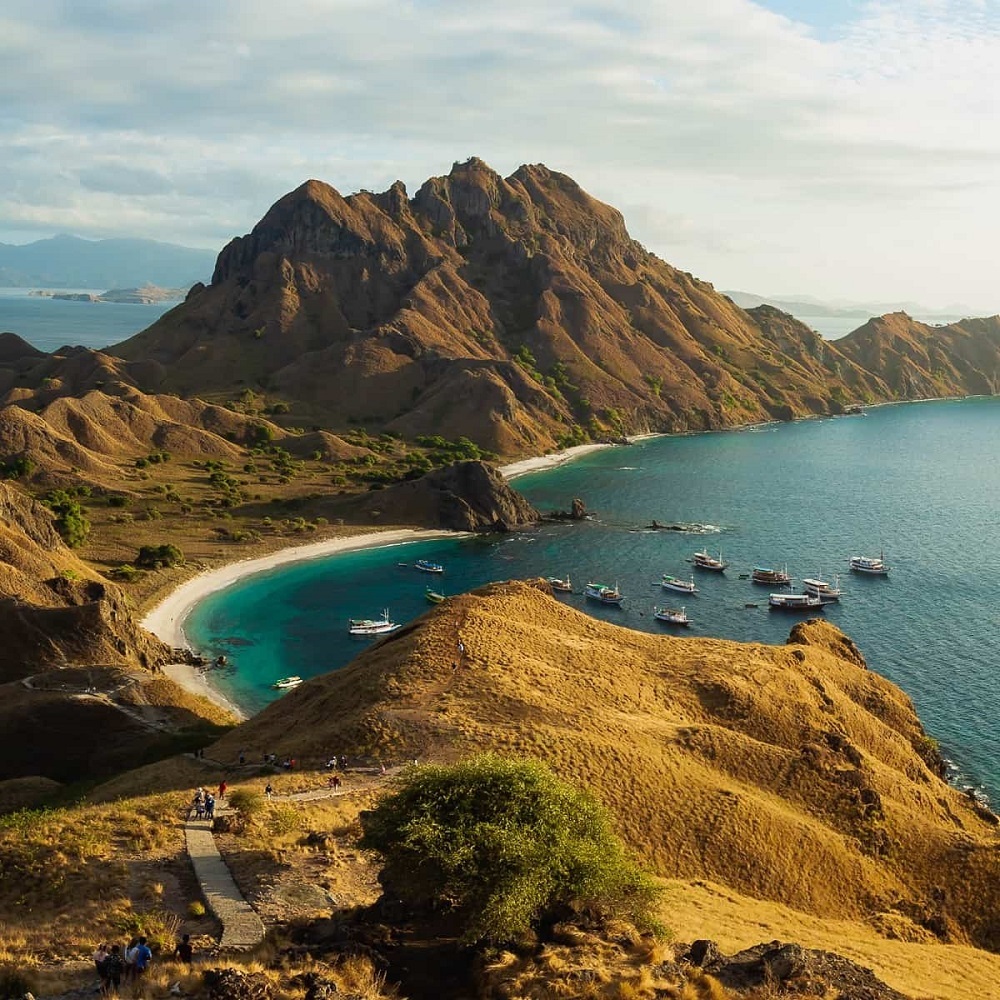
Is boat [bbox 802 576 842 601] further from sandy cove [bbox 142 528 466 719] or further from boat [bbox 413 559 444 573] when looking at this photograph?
sandy cove [bbox 142 528 466 719]

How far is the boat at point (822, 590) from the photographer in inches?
5133

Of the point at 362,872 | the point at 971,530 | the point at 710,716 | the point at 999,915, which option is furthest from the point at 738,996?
the point at 971,530

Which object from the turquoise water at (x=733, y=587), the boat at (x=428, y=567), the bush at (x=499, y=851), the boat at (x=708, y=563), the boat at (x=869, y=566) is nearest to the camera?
the bush at (x=499, y=851)

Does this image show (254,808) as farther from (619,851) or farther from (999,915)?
(999,915)

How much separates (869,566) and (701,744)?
9369 cm

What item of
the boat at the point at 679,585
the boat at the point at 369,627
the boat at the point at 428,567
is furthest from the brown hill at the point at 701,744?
the boat at the point at 428,567

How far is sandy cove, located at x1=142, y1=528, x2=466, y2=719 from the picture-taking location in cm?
9884

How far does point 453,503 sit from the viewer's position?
6732 inches

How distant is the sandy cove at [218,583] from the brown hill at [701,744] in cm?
3179

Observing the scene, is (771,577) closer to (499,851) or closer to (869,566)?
(869,566)

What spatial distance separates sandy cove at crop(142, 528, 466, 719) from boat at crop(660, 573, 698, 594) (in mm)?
42800

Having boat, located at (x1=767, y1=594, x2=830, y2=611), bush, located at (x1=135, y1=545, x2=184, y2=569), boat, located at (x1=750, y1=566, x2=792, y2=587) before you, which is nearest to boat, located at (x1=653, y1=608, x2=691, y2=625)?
boat, located at (x1=767, y1=594, x2=830, y2=611)

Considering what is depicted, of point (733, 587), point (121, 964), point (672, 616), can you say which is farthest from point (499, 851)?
point (733, 587)

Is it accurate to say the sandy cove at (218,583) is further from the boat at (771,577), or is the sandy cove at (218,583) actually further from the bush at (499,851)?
the bush at (499,851)
